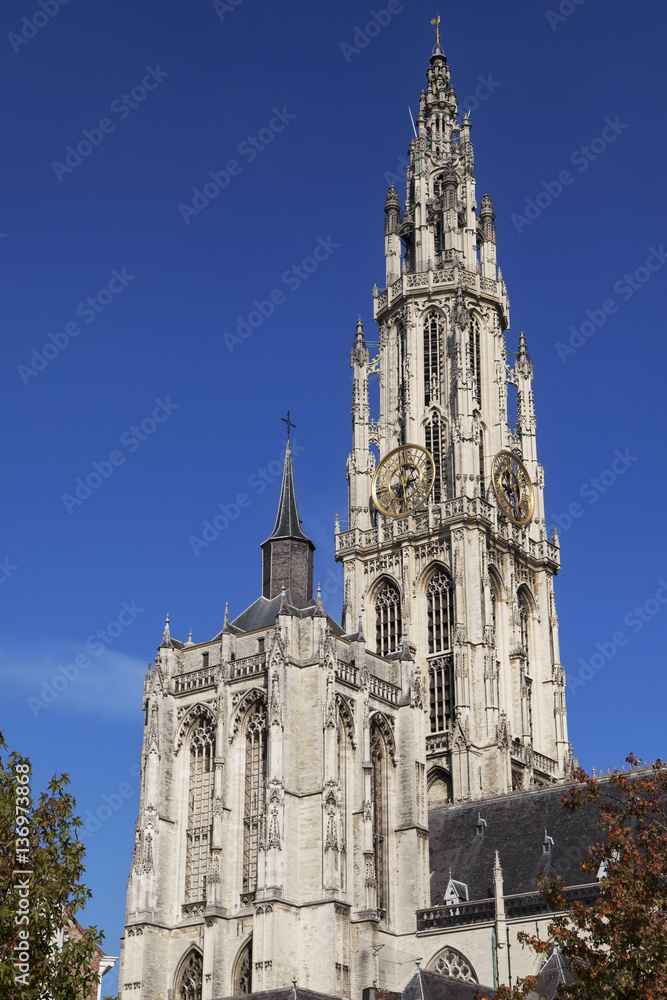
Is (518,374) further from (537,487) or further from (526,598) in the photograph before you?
(526,598)

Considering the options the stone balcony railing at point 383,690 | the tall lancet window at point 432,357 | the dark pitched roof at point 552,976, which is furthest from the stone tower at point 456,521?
the dark pitched roof at point 552,976

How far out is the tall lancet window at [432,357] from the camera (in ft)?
242

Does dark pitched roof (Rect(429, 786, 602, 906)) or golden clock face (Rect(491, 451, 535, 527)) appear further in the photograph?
golden clock face (Rect(491, 451, 535, 527))

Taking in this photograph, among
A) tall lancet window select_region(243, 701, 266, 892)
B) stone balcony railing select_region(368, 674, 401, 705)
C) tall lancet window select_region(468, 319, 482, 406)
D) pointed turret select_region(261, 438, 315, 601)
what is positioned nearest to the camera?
tall lancet window select_region(243, 701, 266, 892)

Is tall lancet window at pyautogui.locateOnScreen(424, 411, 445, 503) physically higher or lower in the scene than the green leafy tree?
higher

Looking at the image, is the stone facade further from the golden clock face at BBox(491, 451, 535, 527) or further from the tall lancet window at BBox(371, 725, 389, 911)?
the golden clock face at BBox(491, 451, 535, 527)

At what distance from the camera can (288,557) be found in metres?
56.0

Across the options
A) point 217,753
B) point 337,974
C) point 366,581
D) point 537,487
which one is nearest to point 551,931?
point 337,974

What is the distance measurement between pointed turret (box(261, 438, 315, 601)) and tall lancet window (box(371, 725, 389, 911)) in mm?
6504

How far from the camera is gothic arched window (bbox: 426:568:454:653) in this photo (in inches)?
2630

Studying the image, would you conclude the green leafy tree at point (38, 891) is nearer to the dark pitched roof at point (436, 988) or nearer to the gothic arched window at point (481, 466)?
the dark pitched roof at point (436, 988)

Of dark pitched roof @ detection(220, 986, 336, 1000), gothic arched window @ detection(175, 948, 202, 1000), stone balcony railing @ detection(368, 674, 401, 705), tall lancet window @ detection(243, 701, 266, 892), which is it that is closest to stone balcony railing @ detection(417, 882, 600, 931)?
tall lancet window @ detection(243, 701, 266, 892)

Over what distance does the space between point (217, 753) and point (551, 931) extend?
25422 millimetres

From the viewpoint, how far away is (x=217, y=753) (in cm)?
4997
